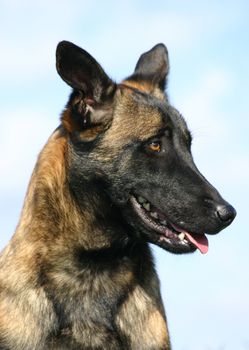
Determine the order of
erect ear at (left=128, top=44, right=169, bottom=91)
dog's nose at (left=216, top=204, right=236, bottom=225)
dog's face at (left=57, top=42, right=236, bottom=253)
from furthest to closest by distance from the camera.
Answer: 1. erect ear at (left=128, top=44, right=169, bottom=91)
2. dog's face at (left=57, top=42, right=236, bottom=253)
3. dog's nose at (left=216, top=204, right=236, bottom=225)

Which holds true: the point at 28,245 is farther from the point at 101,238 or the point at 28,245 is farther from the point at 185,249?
the point at 185,249

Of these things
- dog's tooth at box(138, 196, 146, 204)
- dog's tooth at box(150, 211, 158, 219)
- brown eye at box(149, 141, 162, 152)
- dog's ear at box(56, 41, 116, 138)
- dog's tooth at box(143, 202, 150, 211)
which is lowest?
dog's tooth at box(150, 211, 158, 219)

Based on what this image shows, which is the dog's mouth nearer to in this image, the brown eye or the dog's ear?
the brown eye

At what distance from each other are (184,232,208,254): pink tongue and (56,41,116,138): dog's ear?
122cm

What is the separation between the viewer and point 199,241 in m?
7.24

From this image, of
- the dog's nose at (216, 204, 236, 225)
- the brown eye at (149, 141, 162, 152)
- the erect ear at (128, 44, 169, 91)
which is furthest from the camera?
the erect ear at (128, 44, 169, 91)

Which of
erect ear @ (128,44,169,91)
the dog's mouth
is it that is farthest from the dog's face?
erect ear @ (128,44,169,91)

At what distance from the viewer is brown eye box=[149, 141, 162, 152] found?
7164 mm

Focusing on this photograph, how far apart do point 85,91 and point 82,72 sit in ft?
0.64

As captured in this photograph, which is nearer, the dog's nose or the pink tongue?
the dog's nose

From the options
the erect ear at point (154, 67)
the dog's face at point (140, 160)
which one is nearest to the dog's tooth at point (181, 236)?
the dog's face at point (140, 160)

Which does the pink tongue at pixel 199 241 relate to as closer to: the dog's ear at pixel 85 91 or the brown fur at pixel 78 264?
the brown fur at pixel 78 264

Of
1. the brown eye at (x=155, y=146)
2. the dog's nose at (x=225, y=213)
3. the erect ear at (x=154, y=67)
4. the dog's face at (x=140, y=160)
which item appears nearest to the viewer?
the dog's nose at (x=225, y=213)

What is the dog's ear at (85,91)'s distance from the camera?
23.7 ft
